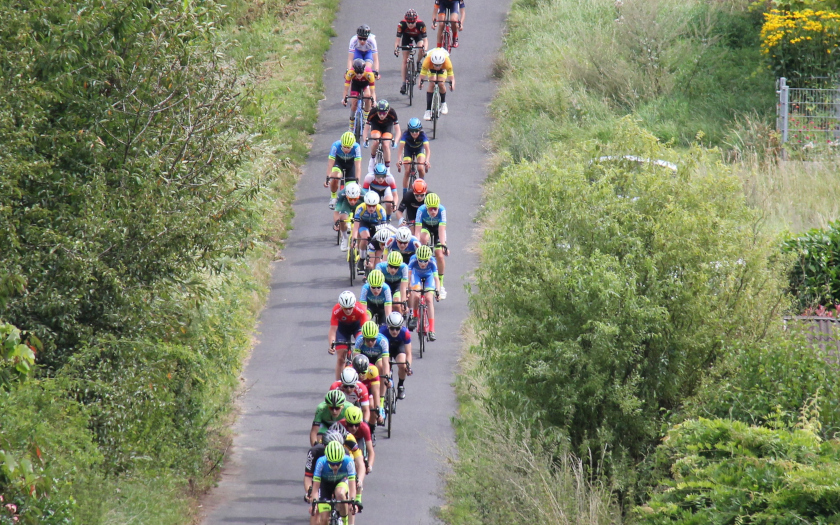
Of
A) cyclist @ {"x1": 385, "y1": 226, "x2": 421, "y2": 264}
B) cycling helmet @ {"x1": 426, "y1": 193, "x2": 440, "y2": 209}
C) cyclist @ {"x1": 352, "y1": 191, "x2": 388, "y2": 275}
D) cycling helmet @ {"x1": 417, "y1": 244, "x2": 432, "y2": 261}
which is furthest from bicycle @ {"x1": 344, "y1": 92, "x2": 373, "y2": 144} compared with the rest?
cycling helmet @ {"x1": 417, "y1": 244, "x2": 432, "y2": 261}

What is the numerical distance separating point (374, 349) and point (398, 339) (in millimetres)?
841

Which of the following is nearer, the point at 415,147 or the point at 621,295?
the point at 621,295

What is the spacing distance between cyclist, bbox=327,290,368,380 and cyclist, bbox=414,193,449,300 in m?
2.87

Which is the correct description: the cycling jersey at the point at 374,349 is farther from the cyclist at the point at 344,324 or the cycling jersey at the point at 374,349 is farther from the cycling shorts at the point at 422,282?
the cycling shorts at the point at 422,282

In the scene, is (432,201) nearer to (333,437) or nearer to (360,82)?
(360,82)

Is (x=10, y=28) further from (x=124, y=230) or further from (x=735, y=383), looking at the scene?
(x=735, y=383)

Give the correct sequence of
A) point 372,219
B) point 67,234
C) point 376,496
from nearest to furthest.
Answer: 1. point 67,234
2. point 376,496
3. point 372,219

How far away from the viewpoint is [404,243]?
19.1 m

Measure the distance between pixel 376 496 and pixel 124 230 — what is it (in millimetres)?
5399

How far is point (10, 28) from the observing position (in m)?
12.5

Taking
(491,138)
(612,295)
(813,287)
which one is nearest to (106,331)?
(612,295)

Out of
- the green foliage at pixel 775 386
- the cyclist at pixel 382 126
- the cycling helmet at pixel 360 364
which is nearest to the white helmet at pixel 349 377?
the cycling helmet at pixel 360 364

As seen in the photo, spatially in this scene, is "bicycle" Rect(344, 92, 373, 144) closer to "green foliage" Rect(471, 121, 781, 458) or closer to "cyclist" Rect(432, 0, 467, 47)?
"cyclist" Rect(432, 0, 467, 47)

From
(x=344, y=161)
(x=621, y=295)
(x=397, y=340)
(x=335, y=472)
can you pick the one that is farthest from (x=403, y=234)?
(x=621, y=295)
